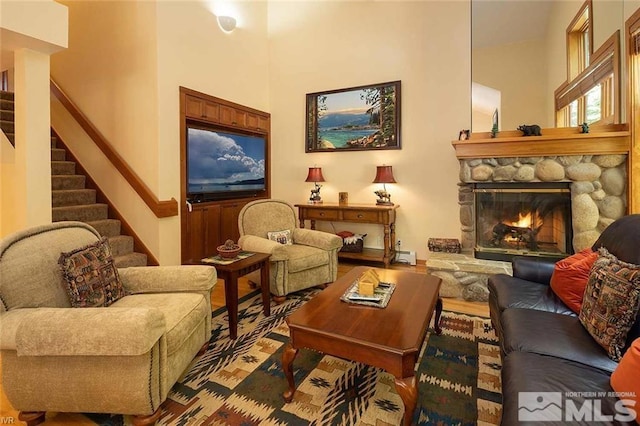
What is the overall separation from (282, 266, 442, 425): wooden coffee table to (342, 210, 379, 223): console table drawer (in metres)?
2.13

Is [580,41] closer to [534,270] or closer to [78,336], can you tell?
[534,270]

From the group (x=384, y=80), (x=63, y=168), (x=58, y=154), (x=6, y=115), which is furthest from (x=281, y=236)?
(x=6, y=115)

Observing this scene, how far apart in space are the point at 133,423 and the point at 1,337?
703mm

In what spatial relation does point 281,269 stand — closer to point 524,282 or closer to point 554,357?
point 524,282

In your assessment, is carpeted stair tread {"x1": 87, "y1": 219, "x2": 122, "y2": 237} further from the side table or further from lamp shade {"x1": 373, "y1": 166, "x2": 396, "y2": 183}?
lamp shade {"x1": 373, "y1": 166, "x2": 396, "y2": 183}

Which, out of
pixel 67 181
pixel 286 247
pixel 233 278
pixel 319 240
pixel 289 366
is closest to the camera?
pixel 289 366

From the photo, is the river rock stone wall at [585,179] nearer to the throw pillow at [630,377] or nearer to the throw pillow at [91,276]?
the throw pillow at [630,377]

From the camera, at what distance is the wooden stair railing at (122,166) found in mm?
3656

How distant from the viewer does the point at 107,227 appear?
3826 mm

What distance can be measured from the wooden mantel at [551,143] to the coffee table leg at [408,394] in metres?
2.84

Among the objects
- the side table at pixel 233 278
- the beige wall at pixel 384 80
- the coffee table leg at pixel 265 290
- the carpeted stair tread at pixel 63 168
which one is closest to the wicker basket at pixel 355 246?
the beige wall at pixel 384 80

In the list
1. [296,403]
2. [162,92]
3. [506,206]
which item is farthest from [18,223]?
[506,206]

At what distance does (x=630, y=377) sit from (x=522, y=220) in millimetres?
2815

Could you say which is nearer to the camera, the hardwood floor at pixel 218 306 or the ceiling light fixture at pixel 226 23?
the hardwood floor at pixel 218 306
